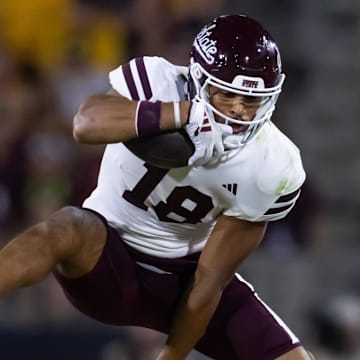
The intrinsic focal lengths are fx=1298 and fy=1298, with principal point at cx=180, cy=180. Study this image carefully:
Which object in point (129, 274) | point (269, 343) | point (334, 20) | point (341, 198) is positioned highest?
point (129, 274)

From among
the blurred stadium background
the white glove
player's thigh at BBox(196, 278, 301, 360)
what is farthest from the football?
the blurred stadium background

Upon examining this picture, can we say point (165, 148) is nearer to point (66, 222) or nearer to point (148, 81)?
point (148, 81)

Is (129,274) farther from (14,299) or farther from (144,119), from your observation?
(14,299)

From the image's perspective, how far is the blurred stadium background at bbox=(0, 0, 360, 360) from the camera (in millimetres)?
5188

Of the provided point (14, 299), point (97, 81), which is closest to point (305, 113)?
point (97, 81)

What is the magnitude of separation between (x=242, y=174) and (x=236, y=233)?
0.67 feet

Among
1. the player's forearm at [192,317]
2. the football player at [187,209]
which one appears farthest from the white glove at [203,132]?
the player's forearm at [192,317]

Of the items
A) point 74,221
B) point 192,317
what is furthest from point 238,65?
point 192,317

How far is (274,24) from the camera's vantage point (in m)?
6.68

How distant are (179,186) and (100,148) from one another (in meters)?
2.31

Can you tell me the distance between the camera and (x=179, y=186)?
343cm

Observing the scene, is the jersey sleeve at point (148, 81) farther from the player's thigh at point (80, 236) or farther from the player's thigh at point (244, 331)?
the player's thigh at point (244, 331)

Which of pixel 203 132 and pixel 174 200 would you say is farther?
pixel 174 200

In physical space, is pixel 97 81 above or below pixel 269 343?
below
